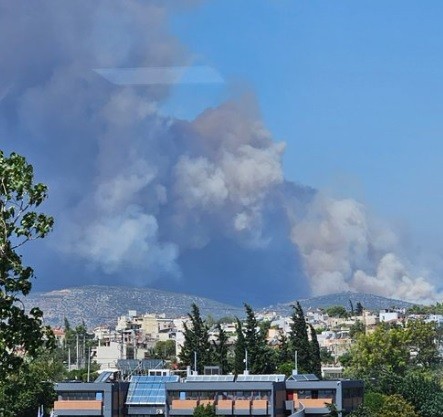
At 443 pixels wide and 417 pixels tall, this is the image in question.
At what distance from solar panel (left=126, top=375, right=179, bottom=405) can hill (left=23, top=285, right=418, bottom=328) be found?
47.5 meters

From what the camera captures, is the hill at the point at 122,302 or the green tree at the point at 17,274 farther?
the hill at the point at 122,302

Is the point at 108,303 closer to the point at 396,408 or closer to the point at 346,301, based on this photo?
the point at 346,301

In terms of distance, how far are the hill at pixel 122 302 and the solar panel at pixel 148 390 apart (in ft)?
156

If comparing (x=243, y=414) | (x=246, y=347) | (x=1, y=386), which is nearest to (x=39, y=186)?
(x=1, y=386)

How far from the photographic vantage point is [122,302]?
73.2m

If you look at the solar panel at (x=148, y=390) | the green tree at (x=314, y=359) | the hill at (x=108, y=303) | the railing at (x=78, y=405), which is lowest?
the railing at (x=78, y=405)

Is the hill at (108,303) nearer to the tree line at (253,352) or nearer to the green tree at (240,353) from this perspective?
the tree line at (253,352)

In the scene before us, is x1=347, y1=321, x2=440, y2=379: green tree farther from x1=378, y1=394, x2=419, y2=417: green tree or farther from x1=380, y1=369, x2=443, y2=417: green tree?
x1=378, y1=394, x2=419, y2=417: green tree

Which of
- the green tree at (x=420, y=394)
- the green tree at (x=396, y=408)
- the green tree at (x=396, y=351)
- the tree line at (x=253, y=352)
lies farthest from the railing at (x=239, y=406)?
the green tree at (x=396, y=351)

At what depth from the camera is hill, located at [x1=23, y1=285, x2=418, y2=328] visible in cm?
6681

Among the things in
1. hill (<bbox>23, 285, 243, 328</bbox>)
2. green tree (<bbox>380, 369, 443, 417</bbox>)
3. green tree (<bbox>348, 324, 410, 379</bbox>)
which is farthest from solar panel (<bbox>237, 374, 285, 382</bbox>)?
hill (<bbox>23, 285, 243, 328</bbox>)

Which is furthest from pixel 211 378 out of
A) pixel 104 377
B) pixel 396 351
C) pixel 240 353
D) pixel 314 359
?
pixel 396 351

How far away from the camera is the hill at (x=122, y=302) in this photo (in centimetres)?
6681

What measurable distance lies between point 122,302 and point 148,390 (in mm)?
57670
